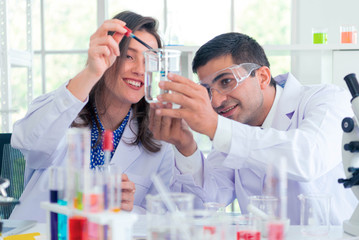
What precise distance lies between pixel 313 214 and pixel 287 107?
665mm

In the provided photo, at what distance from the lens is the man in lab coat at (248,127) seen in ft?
4.82

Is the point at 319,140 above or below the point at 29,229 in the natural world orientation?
above

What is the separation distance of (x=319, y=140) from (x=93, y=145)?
986mm

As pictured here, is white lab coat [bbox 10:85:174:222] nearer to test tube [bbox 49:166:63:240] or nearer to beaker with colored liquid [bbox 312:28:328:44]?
test tube [bbox 49:166:63:240]

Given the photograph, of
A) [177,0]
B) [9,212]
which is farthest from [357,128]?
[177,0]

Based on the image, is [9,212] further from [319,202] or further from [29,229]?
Result: [319,202]

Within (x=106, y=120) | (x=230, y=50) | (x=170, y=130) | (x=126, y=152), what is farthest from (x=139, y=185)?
(x=230, y=50)

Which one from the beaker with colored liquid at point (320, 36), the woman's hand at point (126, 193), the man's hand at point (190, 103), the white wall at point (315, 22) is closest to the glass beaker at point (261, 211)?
the man's hand at point (190, 103)

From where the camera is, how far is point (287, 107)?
1.95 metres

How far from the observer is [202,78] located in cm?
202

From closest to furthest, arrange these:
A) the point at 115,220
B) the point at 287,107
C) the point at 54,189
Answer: the point at 115,220 → the point at 54,189 → the point at 287,107

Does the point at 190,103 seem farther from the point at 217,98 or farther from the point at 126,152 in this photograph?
the point at 126,152

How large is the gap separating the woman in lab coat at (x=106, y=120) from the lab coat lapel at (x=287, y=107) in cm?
55

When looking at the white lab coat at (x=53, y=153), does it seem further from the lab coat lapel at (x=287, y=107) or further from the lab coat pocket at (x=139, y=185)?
the lab coat lapel at (x=287, y=107)
